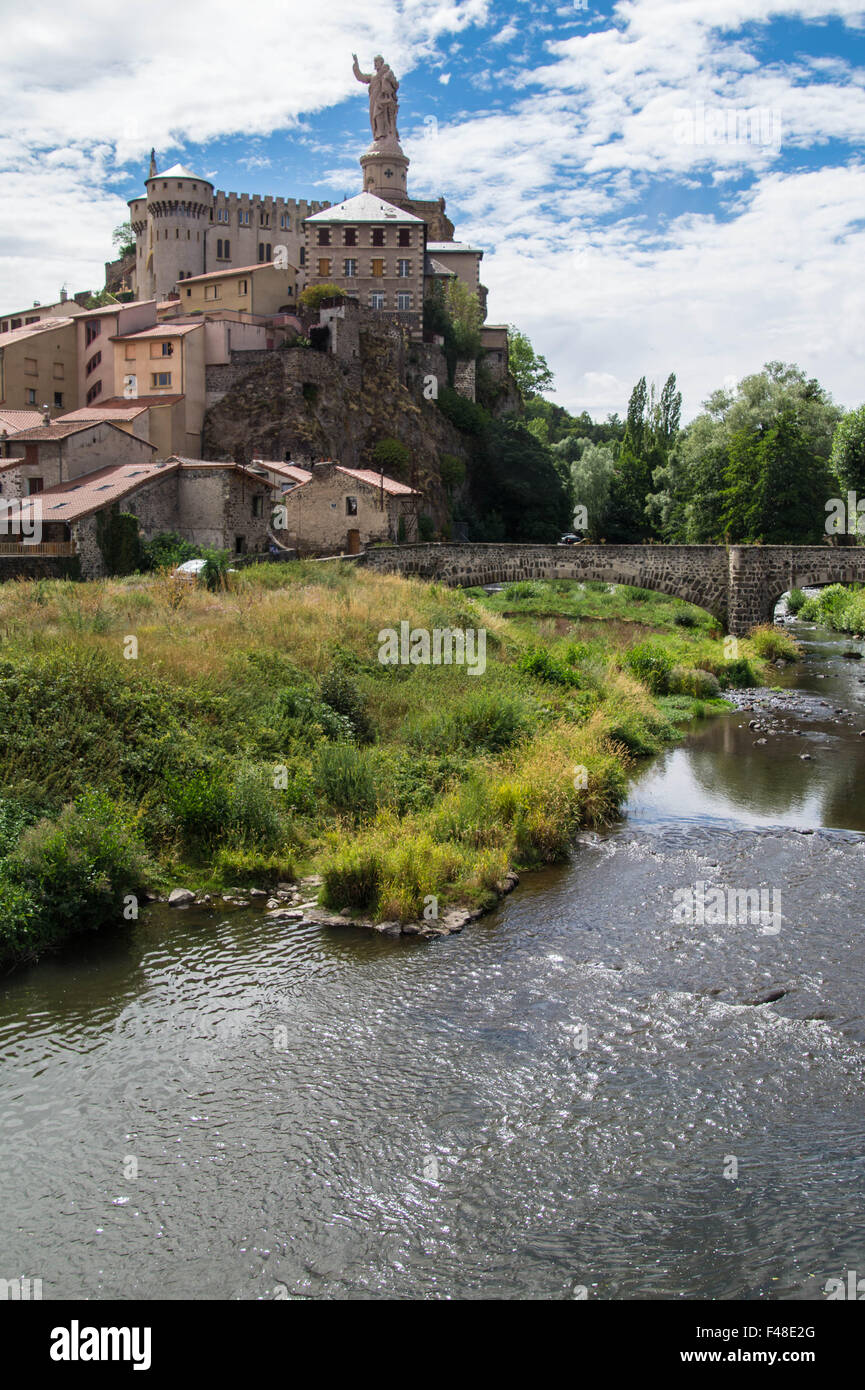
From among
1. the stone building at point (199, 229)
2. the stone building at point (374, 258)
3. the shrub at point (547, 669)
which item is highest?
the stone building at point (199, 229)

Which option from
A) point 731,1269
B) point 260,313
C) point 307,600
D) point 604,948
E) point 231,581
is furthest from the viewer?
point 260,313

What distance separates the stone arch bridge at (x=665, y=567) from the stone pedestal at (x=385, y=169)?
41820mm

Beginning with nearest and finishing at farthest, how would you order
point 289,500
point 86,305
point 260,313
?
1. point 289,500
2. point 260,313
3. point 86,305

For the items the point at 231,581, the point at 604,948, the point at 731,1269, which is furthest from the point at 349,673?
the point at 731,1269

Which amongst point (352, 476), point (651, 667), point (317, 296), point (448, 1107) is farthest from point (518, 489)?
point (448, 1107)

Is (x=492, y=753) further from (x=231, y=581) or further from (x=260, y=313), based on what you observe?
(x=260, y=313)

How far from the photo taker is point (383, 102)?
74.5 metres

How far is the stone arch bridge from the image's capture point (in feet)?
141

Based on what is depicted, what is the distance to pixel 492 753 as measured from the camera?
853 inches

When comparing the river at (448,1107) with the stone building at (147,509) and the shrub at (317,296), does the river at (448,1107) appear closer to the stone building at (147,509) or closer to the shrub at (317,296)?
the stone building at (147,509)

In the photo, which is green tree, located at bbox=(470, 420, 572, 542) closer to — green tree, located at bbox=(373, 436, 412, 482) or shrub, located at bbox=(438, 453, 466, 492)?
shrub, located at bbox=(438, 453, 466, 492)

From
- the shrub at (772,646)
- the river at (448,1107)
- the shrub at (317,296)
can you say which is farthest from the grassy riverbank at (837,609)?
the river at (448,1107)

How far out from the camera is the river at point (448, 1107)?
8734 millimetres
